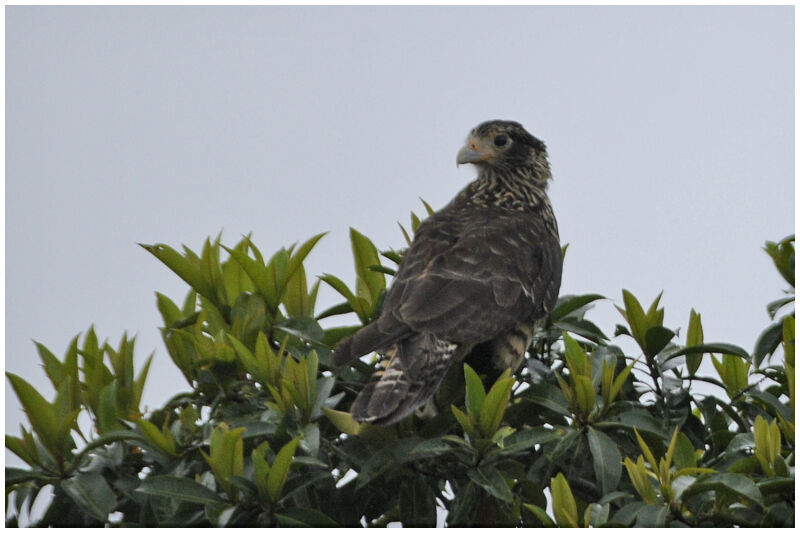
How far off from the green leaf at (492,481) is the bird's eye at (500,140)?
298 cm

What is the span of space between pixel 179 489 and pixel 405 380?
2.79 ft

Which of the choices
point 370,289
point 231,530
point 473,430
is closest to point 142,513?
point 231,530

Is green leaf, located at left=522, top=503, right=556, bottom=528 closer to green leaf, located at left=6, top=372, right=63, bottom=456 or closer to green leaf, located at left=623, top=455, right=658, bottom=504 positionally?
green leaf, located at left=623, top=455, right=658, bottom=504

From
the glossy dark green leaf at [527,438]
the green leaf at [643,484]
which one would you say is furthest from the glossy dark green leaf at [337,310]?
the green leaf at [643,484]

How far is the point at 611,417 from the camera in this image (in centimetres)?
342

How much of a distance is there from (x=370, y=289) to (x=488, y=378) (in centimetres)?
68

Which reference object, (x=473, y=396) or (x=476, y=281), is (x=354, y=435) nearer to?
(x=473, y=396)

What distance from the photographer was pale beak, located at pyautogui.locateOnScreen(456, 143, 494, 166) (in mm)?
5652

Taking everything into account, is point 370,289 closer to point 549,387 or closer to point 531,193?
point 549,387

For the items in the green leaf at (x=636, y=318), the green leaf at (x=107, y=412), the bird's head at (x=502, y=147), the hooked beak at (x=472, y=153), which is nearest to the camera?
the green leaf at (x=107, y=412)

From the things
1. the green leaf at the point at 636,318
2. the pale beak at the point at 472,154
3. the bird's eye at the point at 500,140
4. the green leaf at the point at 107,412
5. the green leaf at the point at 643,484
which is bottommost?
the green leaf at the point at 643,484

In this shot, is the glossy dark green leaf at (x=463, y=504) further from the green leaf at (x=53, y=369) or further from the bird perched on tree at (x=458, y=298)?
the green leaf at (x=53, y=369)

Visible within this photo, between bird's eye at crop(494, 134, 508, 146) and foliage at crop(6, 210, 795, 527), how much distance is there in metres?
2.15

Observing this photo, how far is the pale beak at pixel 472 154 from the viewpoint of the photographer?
18.5 ft
